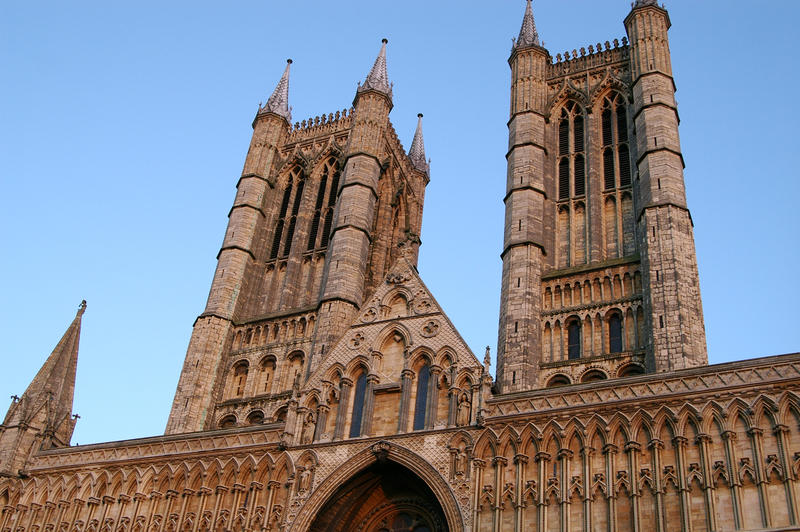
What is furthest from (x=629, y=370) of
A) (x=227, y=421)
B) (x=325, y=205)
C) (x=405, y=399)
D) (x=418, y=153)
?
(x=418, y=153)

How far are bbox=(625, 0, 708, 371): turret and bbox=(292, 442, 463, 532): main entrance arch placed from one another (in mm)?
9985

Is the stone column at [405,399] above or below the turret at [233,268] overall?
below

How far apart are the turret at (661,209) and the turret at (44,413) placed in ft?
61.2

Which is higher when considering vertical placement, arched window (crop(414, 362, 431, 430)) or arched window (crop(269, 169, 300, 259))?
arched window (crop(269, 169, 300, 259))

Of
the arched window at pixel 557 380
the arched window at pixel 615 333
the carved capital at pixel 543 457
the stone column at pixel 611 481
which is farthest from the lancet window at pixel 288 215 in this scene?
the stone column at pixel 611 481

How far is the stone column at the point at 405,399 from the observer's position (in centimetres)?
2189

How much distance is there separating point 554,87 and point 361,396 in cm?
Result: 2200

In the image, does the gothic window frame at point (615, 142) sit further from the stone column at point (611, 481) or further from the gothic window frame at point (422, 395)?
the stone column at point (611, 481)

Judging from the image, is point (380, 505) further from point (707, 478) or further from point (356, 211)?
point (356, 211)

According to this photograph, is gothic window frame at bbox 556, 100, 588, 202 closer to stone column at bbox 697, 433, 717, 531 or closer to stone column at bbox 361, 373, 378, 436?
stone column at bbox 361, 373, 378, 436

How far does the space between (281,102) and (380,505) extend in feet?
96.4

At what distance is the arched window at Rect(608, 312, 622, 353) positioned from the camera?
30.5 meters

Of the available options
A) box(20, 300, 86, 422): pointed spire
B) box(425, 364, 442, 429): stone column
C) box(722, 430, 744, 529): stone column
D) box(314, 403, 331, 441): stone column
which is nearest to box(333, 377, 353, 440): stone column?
box(314, 403, 331, 441): stone column

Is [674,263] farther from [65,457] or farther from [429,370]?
[65,457]
